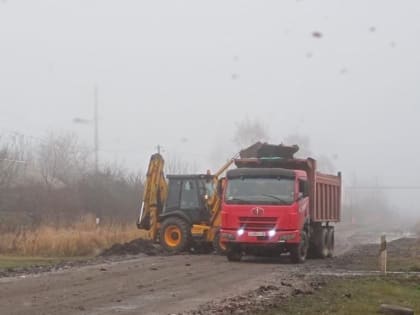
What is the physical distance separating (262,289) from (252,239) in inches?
289

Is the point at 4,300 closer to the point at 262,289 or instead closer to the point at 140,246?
the point at 262,289

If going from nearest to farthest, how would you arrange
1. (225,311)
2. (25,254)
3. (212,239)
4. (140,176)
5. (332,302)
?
(225,311), (332,302), (212,239), (25,254), (140,176)

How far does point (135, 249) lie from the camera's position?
2855 centimetres

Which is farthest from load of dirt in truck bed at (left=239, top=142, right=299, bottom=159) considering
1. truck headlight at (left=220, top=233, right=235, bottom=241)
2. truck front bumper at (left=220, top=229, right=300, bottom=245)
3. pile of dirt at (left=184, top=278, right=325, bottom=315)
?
pile of dirt at (left=184, top=278, right=325, bottom=315)

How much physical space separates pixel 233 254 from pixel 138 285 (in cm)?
792

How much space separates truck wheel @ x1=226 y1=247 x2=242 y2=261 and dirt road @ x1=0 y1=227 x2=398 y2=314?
32cm

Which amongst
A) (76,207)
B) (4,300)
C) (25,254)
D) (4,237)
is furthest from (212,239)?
(76,207)

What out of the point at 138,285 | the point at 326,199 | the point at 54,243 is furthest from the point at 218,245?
the point at 138,285

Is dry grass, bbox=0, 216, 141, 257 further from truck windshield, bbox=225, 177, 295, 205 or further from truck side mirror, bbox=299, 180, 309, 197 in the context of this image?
truck side mirror, bbox=299, 180, 309, 197

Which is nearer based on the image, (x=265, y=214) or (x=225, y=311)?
(x=225, y=311)

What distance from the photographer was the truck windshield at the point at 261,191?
2309 centimetres

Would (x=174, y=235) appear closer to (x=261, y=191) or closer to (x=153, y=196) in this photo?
(x=153, y=196)

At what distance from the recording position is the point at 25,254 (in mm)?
29672

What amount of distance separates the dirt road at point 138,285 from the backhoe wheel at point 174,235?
11.8 feet
